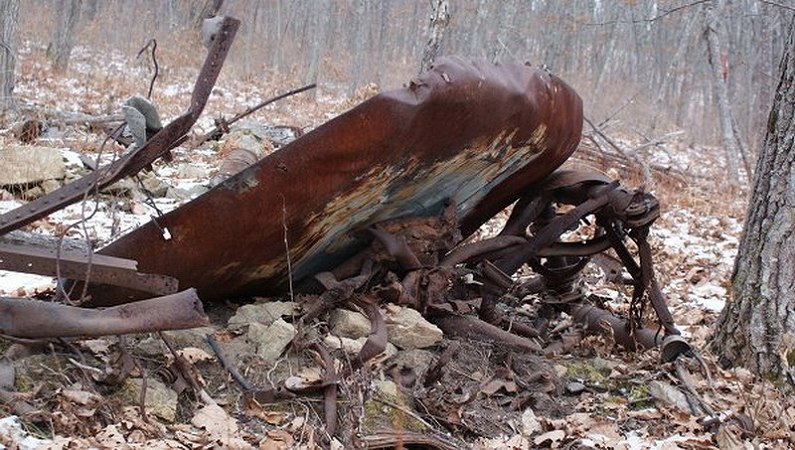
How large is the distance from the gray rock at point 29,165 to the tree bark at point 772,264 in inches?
216

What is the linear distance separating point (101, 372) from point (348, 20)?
107 ft

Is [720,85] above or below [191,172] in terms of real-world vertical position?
above

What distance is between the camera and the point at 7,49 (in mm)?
9320

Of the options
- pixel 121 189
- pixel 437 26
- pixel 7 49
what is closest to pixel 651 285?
pixel 121 189

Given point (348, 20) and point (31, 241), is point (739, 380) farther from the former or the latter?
point (348, 20)

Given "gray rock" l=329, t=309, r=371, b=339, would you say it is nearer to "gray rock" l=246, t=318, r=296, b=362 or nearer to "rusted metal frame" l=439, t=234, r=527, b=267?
"gray rock" l=246, t=318, r=296, b=362

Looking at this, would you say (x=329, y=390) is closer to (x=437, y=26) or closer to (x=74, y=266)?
(x=74, y=266)

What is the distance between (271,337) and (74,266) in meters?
0.84

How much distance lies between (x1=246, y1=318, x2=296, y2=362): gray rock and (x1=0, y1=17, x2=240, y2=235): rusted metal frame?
89cm

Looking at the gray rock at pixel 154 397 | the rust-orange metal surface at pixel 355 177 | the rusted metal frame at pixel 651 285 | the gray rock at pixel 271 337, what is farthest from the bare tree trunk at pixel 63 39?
the gray rock at pixel 154 397

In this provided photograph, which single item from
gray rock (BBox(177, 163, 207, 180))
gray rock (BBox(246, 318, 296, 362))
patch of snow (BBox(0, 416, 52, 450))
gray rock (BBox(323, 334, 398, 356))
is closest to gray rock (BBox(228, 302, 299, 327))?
gray rock (BBox(246, 318, 296, 362))

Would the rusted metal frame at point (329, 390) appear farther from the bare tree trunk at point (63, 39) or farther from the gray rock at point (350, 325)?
the bare tree trunk at point (63, 39)

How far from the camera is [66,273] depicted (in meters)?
2.77

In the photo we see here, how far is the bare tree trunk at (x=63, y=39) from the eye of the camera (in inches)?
778
